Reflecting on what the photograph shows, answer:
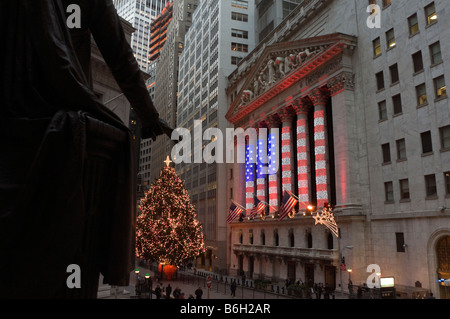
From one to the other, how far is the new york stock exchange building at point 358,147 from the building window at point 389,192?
10 centimetres

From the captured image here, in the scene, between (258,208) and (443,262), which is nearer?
(443,262)

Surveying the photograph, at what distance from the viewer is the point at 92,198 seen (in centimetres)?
316

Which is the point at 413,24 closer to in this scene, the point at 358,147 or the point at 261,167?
the point at 358,147

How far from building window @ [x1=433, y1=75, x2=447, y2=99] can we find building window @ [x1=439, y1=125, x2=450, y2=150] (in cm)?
279

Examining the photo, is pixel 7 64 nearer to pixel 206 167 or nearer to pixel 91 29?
pixel 91 29

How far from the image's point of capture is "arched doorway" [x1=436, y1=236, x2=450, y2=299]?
104ft

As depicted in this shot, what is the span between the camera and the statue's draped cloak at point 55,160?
261 centimetres

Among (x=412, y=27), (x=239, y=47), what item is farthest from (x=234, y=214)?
(x=239, y=47)

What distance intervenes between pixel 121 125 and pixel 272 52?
5745 cm

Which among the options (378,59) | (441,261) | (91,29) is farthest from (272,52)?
(91,29)

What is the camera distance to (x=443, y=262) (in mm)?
32312

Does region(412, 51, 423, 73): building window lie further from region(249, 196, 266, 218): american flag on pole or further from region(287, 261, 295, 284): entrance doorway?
region(287, 261, 295, 284): entrance doorway

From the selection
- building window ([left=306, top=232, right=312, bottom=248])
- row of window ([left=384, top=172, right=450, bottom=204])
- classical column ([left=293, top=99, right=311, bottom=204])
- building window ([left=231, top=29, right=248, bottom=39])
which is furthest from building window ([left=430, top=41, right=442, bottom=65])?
building window ([left=231, top=29, right=248, bottom=39])

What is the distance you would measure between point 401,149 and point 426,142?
9.93ft
